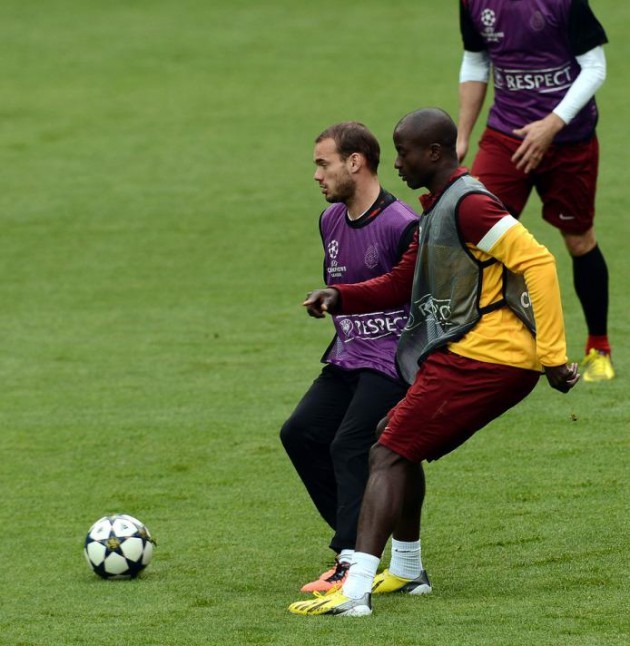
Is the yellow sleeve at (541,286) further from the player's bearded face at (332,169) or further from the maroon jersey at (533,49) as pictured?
the maroon jersey at (533,49)

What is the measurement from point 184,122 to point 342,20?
678 cm

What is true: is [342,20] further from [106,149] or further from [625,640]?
[625,640]

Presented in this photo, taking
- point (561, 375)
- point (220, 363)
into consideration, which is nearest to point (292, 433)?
point (561, 375)

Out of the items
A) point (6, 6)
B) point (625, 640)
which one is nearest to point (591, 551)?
point (625, 640)

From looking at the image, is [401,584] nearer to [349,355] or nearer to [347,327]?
[349,355]

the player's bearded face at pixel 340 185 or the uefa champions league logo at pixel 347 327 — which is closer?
the player's bearded face at pixel 340 185

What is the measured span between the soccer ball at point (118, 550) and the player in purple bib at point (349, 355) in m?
0.82

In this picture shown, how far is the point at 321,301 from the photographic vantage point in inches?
256

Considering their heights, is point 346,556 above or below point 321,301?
below

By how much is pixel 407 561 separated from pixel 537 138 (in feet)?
12.2

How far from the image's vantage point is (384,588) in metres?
6.73

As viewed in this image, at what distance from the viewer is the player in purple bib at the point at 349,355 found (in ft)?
22.5

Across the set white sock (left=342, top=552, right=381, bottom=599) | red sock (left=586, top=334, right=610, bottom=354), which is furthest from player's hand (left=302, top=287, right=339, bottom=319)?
red sock (left=586, top=334, right=610, bottom=354)

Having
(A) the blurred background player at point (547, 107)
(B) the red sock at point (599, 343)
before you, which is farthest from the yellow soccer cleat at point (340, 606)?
(B) the red sock at point (599, 343)
